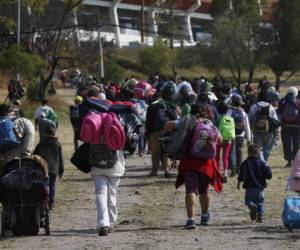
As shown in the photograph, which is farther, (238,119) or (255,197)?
(238,119)

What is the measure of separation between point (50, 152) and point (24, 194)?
2.44m

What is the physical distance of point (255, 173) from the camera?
1241 cm

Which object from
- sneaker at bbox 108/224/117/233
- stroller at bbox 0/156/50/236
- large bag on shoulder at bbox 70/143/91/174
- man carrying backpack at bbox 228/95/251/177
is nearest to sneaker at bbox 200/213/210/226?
sneaker at bbox 108/224/117/233

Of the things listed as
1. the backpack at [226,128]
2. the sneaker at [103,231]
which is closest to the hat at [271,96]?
the backpack at [226,128]

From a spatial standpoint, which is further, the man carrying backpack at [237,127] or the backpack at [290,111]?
the backpack at [290,111]

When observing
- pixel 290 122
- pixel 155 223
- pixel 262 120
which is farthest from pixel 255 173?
pixel 290 122

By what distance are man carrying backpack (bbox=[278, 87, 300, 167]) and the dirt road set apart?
1.77 metres

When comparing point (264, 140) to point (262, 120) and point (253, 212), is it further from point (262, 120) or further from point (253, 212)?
point (253, 212)

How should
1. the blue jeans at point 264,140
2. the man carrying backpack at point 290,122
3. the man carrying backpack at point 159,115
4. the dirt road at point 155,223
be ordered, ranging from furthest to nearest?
the man carrying backpack at point 290,122 < the blue jeans at point 264,140 < the man carrying backpack at point 159,115 < the dirt road at point 155,223

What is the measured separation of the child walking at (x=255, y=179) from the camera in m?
12.4

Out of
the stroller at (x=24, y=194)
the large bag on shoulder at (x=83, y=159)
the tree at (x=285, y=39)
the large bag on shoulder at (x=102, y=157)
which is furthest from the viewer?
the tree at (x=285, y=39)

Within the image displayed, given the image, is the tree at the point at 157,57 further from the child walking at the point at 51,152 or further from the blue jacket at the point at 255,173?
the blue jacket at the point at 255,173

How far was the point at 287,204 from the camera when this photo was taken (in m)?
11.3

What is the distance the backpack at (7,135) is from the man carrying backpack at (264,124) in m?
7.46
